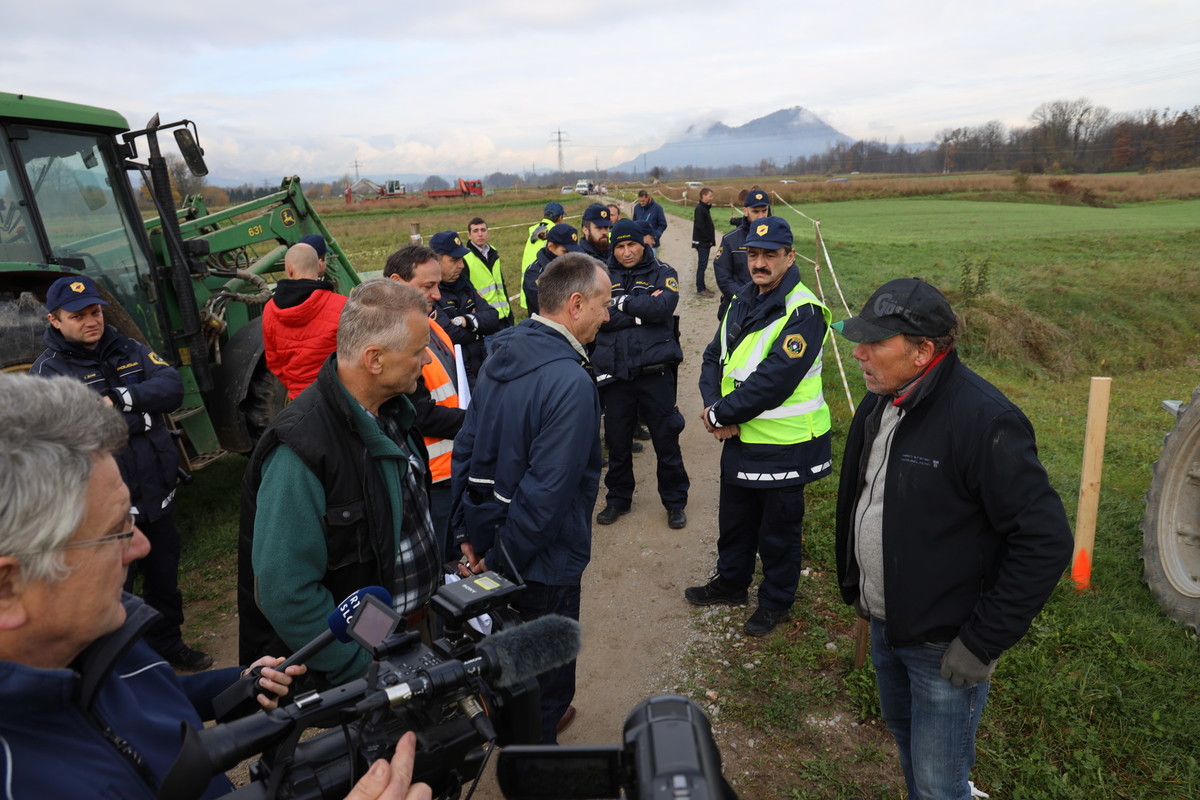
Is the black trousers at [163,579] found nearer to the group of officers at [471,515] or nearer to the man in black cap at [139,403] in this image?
the man in black cap at [139,403]

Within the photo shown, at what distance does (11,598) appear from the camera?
1122mm

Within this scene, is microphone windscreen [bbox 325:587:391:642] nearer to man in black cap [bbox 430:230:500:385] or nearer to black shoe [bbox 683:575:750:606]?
black shoe [bbox 683:575:750:606]

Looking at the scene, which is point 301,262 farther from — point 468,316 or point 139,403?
point 468,316

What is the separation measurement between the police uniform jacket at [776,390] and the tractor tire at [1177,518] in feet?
6.39

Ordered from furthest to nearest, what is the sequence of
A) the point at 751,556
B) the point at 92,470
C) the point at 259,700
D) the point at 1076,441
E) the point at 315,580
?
the point at 1076,441 → the point at 751,556 → the point at 315,580 → the point at 259,700 → the point at 92,470

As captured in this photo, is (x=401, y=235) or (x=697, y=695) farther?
(x=401, y=235)

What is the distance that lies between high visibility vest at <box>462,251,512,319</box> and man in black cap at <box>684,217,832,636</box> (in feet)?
9.64

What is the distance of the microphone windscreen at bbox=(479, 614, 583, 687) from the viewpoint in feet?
4.27

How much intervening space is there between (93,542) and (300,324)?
135 inches

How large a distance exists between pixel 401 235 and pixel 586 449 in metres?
26.6

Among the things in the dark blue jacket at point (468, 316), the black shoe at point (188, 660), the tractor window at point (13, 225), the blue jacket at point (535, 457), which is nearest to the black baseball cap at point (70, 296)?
the tractor window at point (13, 225)

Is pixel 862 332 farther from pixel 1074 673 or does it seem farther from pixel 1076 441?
pixel 1076 441

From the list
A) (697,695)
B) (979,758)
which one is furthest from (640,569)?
(979,758)

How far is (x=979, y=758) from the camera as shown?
10.4ft
